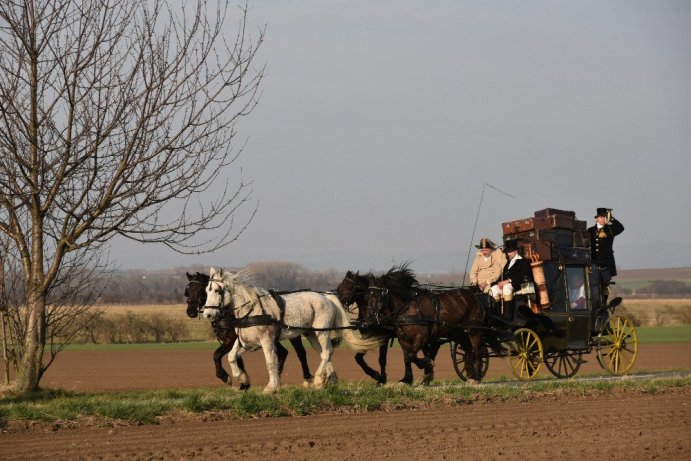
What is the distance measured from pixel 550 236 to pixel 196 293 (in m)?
6.83

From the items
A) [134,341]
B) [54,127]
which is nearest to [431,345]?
[54,127]

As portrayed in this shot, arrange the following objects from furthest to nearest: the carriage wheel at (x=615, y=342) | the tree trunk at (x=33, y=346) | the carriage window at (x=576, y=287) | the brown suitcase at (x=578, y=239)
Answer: the carriage wheel at (x=615, y=342), the brown suitcase at (x=578, y=239), the carriage window at (x=576, y=287), the tree trunk at (x=33, y=346)

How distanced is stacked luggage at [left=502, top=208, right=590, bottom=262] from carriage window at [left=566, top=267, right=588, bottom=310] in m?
0.22

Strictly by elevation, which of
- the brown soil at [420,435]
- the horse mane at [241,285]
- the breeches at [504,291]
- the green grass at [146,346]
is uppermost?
the horse mane at [241,285]

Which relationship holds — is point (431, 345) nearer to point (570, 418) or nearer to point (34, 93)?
point (570, 418)

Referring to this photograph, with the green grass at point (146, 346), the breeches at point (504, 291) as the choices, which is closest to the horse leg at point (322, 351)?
the breeches at point (504, 291)

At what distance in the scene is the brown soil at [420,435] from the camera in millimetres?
11016

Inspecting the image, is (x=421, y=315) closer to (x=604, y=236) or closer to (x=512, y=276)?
(x=512, y=276)

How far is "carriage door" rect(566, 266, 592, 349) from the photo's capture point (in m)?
19.8

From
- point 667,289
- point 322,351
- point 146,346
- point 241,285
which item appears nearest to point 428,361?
point 322,351

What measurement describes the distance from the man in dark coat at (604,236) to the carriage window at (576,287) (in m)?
0.75

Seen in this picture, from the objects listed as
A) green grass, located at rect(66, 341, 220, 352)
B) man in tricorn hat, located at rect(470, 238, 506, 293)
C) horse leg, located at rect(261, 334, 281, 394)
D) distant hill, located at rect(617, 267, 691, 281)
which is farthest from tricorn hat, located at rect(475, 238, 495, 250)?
distant hill, located at rect(617, 267, 691, 281)

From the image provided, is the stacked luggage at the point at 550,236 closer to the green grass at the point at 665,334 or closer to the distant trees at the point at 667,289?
the green grass at the point at 665,334

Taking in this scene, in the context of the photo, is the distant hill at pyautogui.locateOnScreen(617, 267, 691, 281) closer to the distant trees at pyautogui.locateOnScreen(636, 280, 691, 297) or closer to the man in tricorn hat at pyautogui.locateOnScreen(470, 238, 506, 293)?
the distant trees at pyautogui.locateOnScreen(636, 280, 691, 297)
